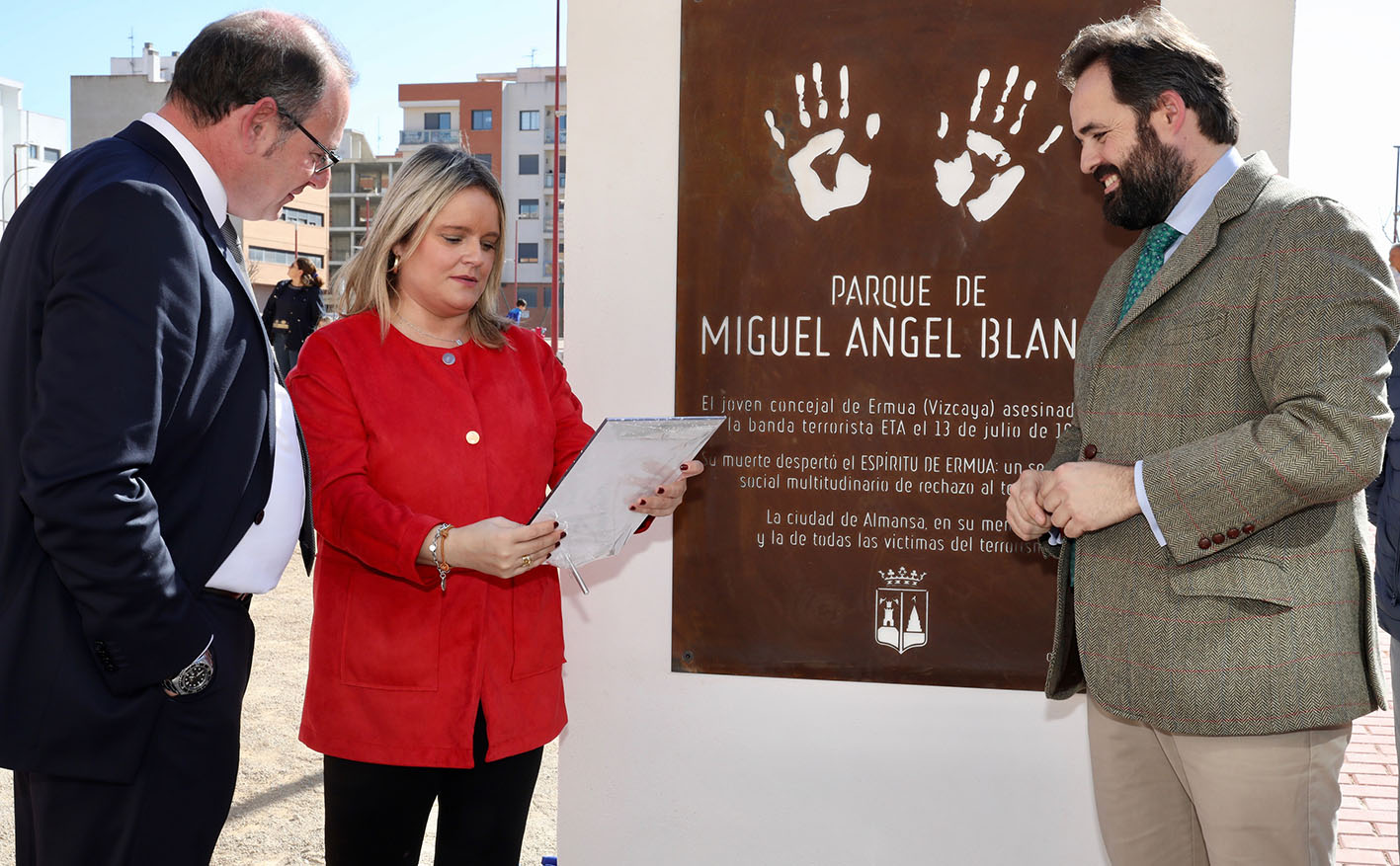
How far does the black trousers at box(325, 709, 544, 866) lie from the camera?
2092 millimetres

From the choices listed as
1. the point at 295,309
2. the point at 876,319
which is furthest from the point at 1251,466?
the point at 295,309

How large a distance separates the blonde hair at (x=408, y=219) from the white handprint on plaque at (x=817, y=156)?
754mm

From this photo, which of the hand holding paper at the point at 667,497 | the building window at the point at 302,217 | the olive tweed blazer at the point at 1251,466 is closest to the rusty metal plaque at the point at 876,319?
the hand holding paper at the point at 667,497

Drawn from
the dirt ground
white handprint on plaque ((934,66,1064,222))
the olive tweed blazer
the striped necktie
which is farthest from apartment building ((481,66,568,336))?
the olive tweed blazer

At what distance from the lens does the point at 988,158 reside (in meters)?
2.60

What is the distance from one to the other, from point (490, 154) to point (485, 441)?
228 feet

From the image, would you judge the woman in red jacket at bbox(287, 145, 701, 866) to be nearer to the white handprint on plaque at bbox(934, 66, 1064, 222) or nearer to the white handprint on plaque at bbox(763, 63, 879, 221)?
the white handprint on plaque at bbox(763, 63, 879, 221)

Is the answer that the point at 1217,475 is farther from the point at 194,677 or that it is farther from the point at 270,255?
the point at 270,255

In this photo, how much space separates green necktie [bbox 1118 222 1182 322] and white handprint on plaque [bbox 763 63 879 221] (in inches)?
33.6

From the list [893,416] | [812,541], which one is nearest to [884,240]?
[893,416]

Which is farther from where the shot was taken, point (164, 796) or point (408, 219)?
point (408, 219)

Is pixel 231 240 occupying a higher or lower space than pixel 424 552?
higher

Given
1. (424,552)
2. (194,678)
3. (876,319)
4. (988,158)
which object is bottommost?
(194,678)

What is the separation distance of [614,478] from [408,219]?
648mm
